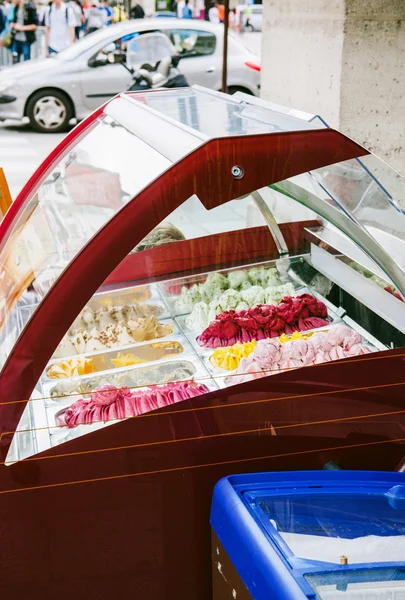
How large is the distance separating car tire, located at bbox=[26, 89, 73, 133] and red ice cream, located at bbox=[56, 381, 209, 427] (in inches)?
353

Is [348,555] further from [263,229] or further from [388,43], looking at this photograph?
[388,43]

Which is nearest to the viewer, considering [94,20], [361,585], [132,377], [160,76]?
[361,585]

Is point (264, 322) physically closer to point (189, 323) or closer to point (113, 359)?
point (189, 323)

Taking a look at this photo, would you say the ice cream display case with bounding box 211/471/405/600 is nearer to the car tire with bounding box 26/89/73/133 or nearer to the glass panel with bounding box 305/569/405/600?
the glass panel with bounding box 305/569/405/600

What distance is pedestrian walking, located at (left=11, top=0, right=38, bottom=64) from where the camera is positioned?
46.4ft

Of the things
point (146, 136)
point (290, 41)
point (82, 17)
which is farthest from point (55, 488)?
point (82, 17)

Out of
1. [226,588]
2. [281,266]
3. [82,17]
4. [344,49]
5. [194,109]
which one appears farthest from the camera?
[82,17]

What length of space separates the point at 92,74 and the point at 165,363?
8.98 metres

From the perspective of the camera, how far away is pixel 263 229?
9.46 feet

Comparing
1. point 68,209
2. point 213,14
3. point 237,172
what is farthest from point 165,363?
point 213,14

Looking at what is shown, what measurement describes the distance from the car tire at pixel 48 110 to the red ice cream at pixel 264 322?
8.55 meters

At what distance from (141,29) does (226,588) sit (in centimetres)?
1021

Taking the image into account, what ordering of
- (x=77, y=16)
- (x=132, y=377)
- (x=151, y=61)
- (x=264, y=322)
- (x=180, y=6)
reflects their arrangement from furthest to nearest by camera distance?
(x=180, y=6) → (x=77, y=16) → (x=151, y=61) → (x=264, y=322) → (x=132, y=377)

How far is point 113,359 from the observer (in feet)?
7.75
